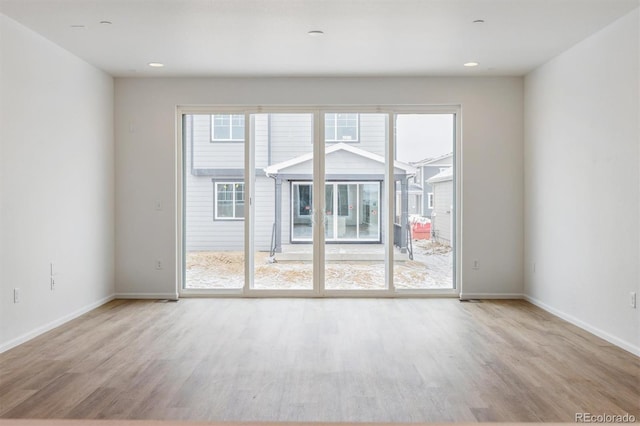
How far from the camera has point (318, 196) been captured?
19.7ft

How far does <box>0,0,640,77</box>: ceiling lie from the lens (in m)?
3.69

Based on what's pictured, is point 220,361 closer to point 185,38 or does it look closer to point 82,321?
point 82,321

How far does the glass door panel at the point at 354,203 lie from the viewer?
237 inches

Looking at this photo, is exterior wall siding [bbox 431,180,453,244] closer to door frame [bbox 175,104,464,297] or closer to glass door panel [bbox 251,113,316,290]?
door frame [bbox 175,104,464,297]

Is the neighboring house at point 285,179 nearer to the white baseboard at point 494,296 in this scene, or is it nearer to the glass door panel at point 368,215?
the glass door panel at point 368,215

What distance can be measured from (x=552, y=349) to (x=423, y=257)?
7.54 feet

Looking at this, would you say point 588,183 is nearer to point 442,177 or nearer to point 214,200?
point 442,177

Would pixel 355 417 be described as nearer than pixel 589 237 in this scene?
Yes

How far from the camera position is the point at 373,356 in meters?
3.69

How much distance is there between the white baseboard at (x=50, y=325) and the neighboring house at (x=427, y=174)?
4015 mm

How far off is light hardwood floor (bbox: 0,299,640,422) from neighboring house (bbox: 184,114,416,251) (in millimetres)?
1222

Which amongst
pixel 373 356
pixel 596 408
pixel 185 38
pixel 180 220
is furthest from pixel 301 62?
pixel 596 408

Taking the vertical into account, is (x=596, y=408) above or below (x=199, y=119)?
below

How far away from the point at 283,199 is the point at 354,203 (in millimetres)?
904
